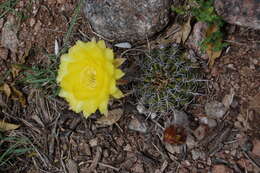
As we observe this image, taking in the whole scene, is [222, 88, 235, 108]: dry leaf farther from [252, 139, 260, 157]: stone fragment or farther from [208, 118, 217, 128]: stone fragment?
[252, 139, 260, 157]: stone fragment

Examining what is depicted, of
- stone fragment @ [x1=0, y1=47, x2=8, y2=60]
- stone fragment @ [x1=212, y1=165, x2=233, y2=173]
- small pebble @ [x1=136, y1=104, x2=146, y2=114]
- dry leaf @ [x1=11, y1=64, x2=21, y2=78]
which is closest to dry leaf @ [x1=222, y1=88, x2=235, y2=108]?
stone fragment @ [x1=212, y1=165, x2=233, y2=173]

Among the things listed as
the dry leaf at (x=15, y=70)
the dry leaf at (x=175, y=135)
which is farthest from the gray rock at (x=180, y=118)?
the dry leaf at (x=15, y=70)

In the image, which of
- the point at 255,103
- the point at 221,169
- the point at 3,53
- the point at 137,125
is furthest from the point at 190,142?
the point at 3,53

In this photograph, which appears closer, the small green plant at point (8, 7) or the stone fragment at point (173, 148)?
the stone fragment at point (173, 148)

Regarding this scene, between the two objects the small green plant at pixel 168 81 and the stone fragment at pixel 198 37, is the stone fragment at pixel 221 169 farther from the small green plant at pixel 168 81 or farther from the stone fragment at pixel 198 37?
the stone fragment at pixel 198 37

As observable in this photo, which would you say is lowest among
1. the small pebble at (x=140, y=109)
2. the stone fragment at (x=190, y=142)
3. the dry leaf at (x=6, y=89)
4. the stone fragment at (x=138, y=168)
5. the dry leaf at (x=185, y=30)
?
the stone fragment at (x=138, y=168)
